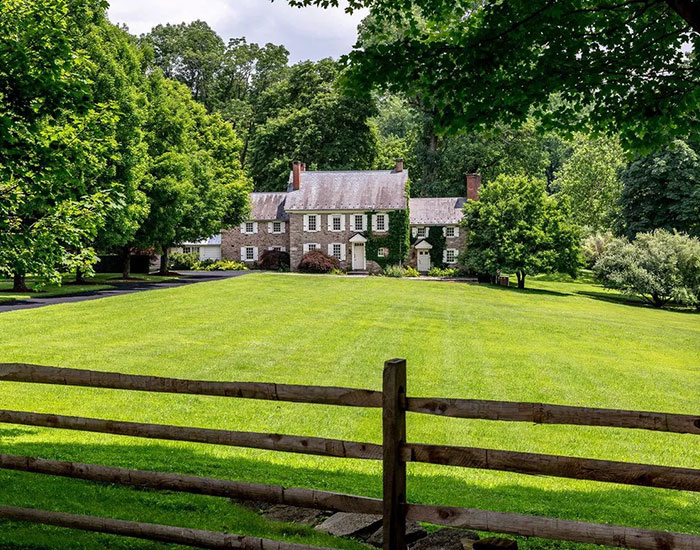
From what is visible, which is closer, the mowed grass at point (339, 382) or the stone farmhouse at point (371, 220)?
the mowed grass at point (339, 382)

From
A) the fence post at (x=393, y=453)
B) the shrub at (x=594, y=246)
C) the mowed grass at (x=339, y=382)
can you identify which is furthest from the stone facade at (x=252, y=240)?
the fence post at (x=393, y=453)

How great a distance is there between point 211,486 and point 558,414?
2.71m

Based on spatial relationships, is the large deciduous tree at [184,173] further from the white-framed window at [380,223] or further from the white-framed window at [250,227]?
the white-framed window at [380,223]

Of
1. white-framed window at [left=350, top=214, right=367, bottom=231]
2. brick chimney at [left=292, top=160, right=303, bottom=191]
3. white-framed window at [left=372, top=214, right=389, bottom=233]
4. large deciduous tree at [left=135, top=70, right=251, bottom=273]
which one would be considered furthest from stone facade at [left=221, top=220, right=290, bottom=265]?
white-framed window at [left=372, top=214, right=389, bottom=233]

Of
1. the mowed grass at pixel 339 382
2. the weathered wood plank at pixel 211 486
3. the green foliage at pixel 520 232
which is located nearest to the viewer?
the weathered wood plank at pixel 211 486

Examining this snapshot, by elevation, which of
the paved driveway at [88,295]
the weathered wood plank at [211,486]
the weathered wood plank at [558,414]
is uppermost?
the weathered wood plank at [558,414]

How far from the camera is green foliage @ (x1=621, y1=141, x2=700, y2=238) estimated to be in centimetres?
5591

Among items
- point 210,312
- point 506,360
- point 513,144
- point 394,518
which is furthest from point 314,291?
point 513,144

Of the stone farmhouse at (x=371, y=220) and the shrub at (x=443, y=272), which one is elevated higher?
the stone farmhouse at (x=371, y=220)

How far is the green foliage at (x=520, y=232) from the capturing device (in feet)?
164

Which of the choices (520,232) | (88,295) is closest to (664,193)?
(520,232)

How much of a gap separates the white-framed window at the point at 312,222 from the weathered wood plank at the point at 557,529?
58334mm

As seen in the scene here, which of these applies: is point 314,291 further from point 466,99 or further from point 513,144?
point 513,144

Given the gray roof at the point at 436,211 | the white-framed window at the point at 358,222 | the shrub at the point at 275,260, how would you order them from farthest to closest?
the shrub at the point at 275,260
the gray roof at the point at 436,211
the white-framed window at the point at 358,222
